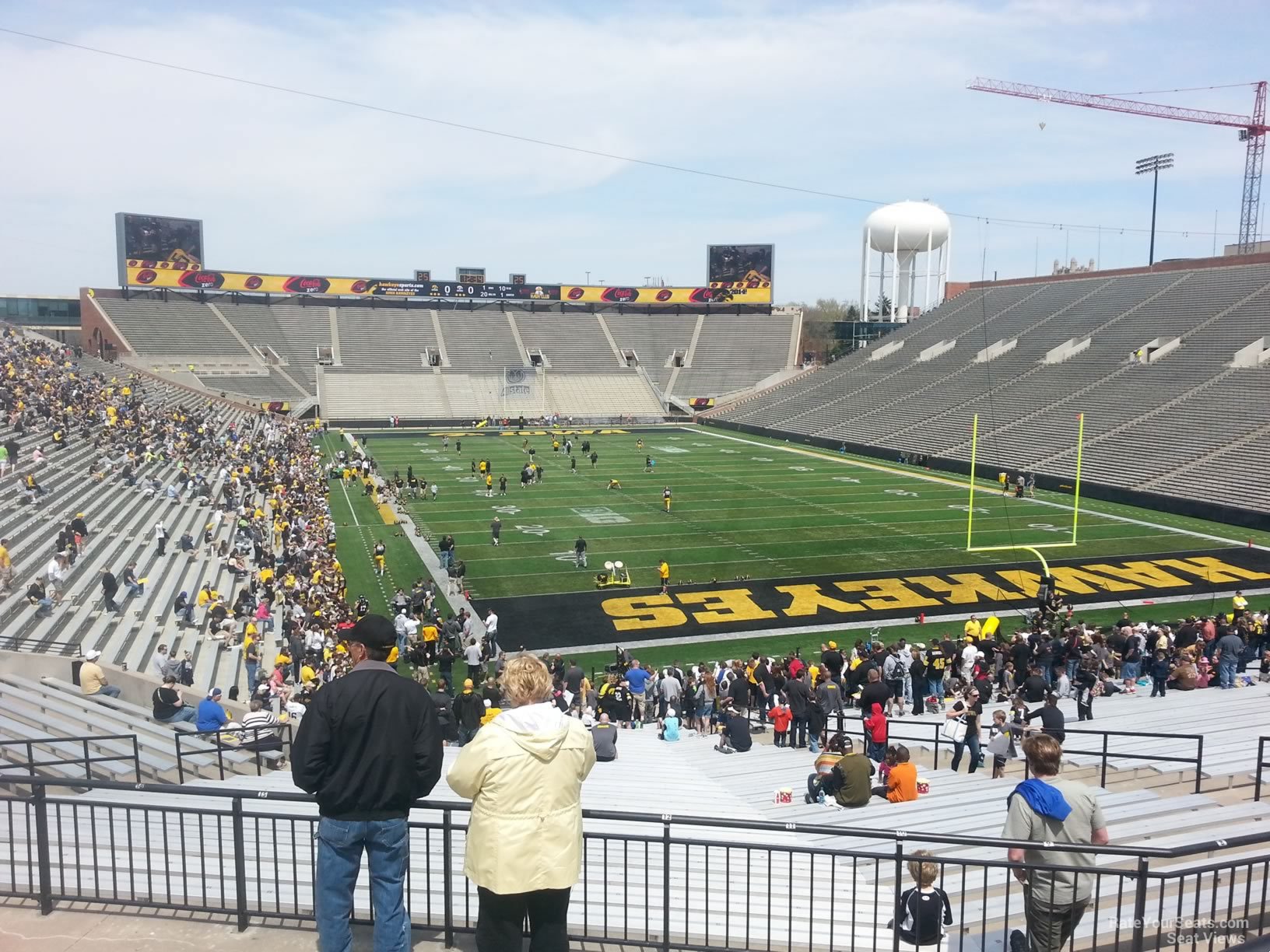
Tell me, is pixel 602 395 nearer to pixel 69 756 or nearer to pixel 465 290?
pixel 465 290

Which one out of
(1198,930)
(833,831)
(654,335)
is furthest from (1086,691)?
(654,335)

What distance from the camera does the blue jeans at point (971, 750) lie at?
1062cm

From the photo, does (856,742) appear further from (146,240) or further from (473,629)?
(146,240)

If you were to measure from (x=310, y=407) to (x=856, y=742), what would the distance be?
58.4 m

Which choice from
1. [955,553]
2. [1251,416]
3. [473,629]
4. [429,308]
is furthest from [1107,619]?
[429,308]

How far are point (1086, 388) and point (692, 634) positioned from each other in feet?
117

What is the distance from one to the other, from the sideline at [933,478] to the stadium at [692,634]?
0.25m

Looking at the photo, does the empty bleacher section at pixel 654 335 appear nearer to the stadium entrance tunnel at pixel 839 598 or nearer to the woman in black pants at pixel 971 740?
the stadium entrance tunnel at pixel 839 598

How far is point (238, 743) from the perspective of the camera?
10.0m

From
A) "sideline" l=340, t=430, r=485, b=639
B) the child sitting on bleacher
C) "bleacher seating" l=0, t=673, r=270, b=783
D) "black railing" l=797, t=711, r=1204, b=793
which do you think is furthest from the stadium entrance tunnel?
the child sitting on bleacher

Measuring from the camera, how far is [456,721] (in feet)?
40.6

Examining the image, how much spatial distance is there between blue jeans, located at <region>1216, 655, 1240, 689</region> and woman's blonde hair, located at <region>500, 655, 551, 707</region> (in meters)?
13.8

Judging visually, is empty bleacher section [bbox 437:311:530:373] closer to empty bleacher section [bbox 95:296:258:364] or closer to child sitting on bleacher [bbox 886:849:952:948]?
empty bleacher section [bbox 95:296:258:364]

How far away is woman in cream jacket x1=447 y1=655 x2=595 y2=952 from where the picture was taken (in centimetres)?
352
